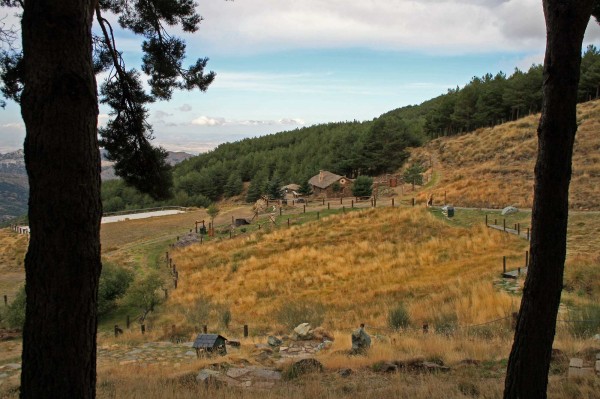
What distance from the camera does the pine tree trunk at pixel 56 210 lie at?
2.72m

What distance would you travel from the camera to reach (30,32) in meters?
2.79

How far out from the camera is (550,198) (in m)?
3.76

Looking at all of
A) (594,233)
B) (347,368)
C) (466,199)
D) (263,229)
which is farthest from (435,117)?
(347,368)

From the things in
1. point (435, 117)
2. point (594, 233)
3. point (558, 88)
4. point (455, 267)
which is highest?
point (435, 117)

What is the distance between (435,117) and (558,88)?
258 ft

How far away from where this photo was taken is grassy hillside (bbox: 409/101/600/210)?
103 ft

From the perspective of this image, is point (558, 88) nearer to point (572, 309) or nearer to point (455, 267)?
point (572, 309)

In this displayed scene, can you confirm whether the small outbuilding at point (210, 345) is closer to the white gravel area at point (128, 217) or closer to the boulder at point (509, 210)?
the boulder at point (509, 210)

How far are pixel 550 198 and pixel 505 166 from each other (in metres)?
41.6

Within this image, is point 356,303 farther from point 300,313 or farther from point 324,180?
point 324,180

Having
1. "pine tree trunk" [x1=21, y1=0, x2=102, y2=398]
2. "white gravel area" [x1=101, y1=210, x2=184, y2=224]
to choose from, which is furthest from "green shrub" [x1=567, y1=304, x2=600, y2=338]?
"white gravel area" [x1=101, y1=210, x2=184, y2=224]

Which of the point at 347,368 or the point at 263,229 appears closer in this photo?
the point at 347,368

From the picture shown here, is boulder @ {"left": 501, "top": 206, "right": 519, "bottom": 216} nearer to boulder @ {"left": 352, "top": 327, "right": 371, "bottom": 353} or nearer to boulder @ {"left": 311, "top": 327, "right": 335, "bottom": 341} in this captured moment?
boulder @ {"left": 311, "top": 327, "right": 335, "bottom": 341}

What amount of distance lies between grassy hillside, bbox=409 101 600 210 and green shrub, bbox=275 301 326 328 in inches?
784
